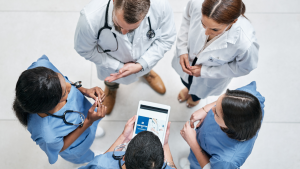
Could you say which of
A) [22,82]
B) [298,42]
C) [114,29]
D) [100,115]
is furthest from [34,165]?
[298,42]

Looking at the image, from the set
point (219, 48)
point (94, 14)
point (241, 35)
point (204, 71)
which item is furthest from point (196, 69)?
point (94, 14)

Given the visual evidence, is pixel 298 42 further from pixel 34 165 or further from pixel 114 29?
pixel 34 165

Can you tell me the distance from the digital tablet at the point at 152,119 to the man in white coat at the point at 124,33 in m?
0.28

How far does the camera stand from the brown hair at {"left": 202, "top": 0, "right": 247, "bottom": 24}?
1079mm

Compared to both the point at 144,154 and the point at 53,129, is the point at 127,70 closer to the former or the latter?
the point at 53,129

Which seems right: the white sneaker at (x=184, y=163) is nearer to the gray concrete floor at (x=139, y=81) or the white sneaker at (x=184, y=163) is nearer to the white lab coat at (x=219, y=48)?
the gray concrete floor at (x=139, y=81)

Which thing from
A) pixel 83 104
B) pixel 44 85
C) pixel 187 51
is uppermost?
pixel 44 85

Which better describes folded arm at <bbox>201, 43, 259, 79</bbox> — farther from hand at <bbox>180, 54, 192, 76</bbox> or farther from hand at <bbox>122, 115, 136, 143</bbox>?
hand at <bbox>122, 115, 136, 143</bbox>

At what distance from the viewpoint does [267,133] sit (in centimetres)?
219

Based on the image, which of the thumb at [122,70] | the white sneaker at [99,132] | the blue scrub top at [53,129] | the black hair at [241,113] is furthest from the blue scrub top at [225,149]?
the white sneaker at [99,132]

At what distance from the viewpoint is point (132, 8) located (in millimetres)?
1063

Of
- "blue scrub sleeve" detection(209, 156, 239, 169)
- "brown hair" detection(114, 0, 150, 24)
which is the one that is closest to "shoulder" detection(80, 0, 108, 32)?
"brown hair" detection(114, 0, 150, 24)

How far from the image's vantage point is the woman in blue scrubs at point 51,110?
3.25 ft

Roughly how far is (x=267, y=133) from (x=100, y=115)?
174cm
